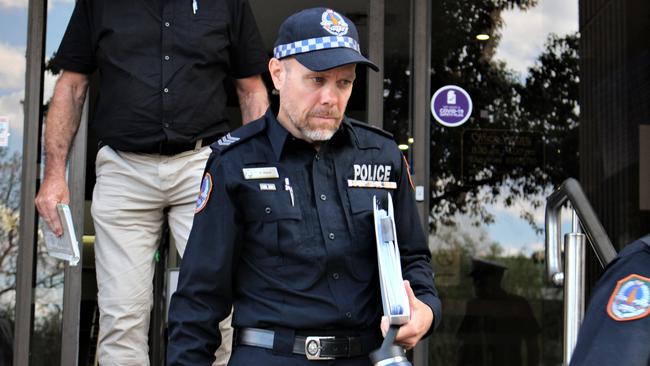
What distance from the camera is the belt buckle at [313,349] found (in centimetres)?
261

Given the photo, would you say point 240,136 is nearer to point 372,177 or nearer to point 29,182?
point 372,177

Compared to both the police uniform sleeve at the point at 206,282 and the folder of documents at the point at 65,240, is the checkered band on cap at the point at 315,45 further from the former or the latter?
the folder of documents at the point at 65,240

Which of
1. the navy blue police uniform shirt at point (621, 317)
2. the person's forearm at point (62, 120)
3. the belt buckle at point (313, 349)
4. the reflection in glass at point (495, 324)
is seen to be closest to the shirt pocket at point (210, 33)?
the person's forearm at point (62, 120)

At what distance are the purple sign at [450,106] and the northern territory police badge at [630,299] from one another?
394 cm

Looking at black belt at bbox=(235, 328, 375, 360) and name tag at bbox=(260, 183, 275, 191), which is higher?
name tag at bbox=(260, 183, 275, 191)

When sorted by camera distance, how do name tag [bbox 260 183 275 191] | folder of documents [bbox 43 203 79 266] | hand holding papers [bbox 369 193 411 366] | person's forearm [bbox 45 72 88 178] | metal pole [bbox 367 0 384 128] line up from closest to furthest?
1. hand holding papers [bbox 369 193 411 366]
2. name tag [bbox 260 183 275 191]
3. folder of documents [bbox 43 203 79 266]
4. person's forearm [bbox 45 72 88 178]
5. metal pole [bbox 367 0 384 128]

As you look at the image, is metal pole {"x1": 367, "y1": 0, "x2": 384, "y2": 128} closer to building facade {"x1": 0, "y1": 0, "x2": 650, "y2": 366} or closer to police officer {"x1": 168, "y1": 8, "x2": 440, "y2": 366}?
building facade {"x1": 0, "y1": 0, "x2": 650, "y2": 366}

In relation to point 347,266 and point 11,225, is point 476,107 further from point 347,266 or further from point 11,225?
point 347,266

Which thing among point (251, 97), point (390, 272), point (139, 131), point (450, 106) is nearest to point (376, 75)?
point (450, 106)

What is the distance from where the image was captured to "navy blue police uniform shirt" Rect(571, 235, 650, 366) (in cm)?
181

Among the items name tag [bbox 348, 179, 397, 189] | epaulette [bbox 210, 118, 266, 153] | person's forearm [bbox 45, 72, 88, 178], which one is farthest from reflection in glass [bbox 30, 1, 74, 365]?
name tag [bbox 348, 179, 397, 189]

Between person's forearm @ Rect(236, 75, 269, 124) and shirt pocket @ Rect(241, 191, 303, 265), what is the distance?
131 centimetres

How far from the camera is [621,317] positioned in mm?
1839

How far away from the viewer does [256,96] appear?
4.02 metres
